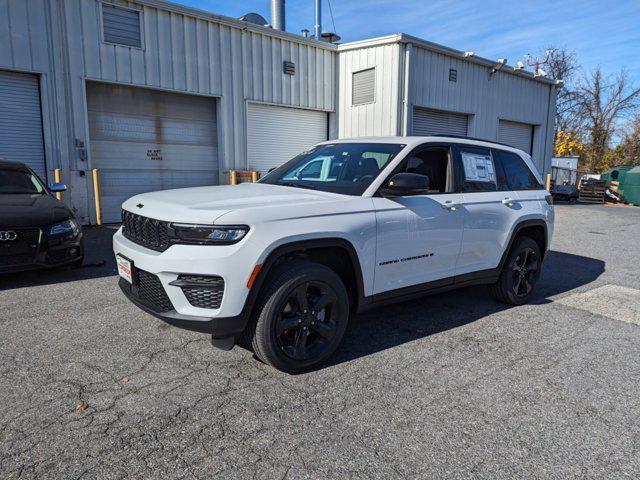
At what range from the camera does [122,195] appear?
11.4 m

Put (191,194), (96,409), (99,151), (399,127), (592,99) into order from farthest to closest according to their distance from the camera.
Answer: (592,99) → (399,127) → (99,151) → (191,194) → (96,409)

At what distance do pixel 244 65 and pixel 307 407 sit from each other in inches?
446

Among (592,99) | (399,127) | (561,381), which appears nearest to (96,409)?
(561,381)

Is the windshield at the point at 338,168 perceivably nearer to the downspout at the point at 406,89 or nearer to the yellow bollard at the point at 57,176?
the yellow bollard at the point at 57,176

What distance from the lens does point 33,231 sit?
545 cm

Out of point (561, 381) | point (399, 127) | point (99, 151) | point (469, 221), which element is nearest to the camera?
point (561, 381)

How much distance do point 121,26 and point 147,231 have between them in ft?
30.8

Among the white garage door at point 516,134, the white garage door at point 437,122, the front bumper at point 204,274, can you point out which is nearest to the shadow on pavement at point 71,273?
the front bumper at point 204,274

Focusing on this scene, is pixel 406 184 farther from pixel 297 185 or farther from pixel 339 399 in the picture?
pixel 339 399

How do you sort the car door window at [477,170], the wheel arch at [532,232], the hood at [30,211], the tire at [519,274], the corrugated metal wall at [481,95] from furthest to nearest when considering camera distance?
the corrugated metal wall at [481,95] < the hood at [30,211] < the tire at [519,274] < the wheel arch at [532,232] < the car door window at [477,170]

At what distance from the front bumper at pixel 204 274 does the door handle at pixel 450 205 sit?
203 centimetres

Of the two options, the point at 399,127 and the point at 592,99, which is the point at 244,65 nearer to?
the point at 399,127

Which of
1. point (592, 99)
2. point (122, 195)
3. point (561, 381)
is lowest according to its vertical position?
point (561, 381)

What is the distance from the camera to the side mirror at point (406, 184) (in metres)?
3.68
